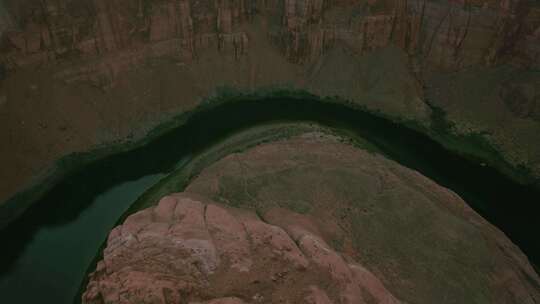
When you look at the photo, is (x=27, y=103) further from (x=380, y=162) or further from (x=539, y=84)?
(x=539, y=84)

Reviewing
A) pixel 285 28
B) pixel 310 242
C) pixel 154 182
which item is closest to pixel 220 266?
pixel 310 242

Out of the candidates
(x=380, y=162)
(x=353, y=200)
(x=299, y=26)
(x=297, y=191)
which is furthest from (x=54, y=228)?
(x=299, y=26)

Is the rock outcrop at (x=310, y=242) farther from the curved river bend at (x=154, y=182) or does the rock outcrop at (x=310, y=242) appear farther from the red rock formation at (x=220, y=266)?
the curved river bend at (x=154, y=182)

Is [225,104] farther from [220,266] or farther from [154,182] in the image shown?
[220,266]

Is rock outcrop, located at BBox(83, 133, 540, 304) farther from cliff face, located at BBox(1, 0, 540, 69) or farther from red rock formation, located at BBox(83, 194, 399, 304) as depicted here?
cliff face, located at BBox(1, 0, 540, 69)

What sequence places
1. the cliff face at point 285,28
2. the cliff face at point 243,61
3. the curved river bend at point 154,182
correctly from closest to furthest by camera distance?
the curved river bend at point 154,182 → the cliff face at point 243,61 → the cliff face at point 285,28

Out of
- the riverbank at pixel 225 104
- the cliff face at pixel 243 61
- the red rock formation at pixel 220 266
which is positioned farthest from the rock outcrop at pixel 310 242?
the cliff face at pixel 243 61

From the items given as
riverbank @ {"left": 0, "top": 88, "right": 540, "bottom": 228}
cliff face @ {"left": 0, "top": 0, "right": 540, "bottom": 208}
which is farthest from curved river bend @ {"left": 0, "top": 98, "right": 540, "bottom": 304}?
cliff face @ {"left": 0, "top": 0, "right": 540, "bottom": 208}
